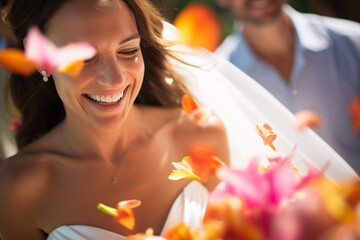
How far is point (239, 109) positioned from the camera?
1.49 metres

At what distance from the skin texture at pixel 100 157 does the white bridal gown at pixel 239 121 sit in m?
0.05

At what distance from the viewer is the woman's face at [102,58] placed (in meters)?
1.05

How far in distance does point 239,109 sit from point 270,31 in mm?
1004

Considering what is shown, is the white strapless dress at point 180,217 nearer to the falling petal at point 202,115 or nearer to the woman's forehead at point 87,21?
the falling petal at point 202,115

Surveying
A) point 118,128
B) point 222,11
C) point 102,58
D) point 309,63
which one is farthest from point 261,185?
point 222,11

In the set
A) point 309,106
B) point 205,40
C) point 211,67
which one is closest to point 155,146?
point 211,67

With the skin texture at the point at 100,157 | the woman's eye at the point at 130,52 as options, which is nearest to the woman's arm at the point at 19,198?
the skin texture at the point at 100,157

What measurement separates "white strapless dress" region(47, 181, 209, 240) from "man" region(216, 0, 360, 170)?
3.58 feet

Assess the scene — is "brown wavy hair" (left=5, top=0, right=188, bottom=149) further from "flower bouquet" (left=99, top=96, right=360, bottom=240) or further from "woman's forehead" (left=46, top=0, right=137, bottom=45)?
"flower bouquet" (left=99, top=96, right=360, bottom=240)

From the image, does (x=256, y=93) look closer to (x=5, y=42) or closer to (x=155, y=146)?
(x=155, y=146)

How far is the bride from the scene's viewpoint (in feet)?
3.63

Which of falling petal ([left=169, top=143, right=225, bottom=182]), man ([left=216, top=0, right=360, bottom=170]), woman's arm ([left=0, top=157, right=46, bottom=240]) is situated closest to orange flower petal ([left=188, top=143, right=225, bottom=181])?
falling petal ([left=169, top=143, right=225, bottom=182])

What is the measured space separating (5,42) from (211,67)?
3.02 ft

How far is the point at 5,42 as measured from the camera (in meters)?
1.83
